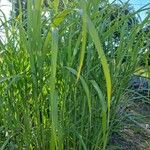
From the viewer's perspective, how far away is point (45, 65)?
48.9 inches

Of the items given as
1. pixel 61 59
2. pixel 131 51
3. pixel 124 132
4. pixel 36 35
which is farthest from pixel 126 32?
pixel 124 132

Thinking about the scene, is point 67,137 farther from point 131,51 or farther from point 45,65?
point 131,51

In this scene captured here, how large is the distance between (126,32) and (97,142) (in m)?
0.46

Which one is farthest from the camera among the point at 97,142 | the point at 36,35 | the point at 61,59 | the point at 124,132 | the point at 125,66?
the point at 124,132

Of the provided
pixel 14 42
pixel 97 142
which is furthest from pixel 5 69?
pixel 97 142

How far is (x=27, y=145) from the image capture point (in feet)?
4.19

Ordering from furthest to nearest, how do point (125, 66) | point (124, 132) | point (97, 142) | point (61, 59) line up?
point (124, 132), point (125, 66), point (97, 142), point (61, 59)

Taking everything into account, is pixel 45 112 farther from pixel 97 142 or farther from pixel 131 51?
pixel 131 51

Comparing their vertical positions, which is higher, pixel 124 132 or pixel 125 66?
pixel 125 66

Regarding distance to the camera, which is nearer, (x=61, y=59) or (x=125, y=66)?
(x=61, y=59)

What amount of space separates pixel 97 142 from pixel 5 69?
41 centimetres

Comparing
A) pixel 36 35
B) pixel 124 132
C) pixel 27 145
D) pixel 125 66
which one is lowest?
pixel 124 132

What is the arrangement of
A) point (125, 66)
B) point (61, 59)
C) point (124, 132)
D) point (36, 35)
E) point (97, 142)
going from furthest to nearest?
point (124, 132)
point (125, 66)
point (97, 142)
point (61, 59)
point (36, 35)

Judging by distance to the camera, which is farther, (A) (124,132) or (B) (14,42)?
(A) (124,132)
